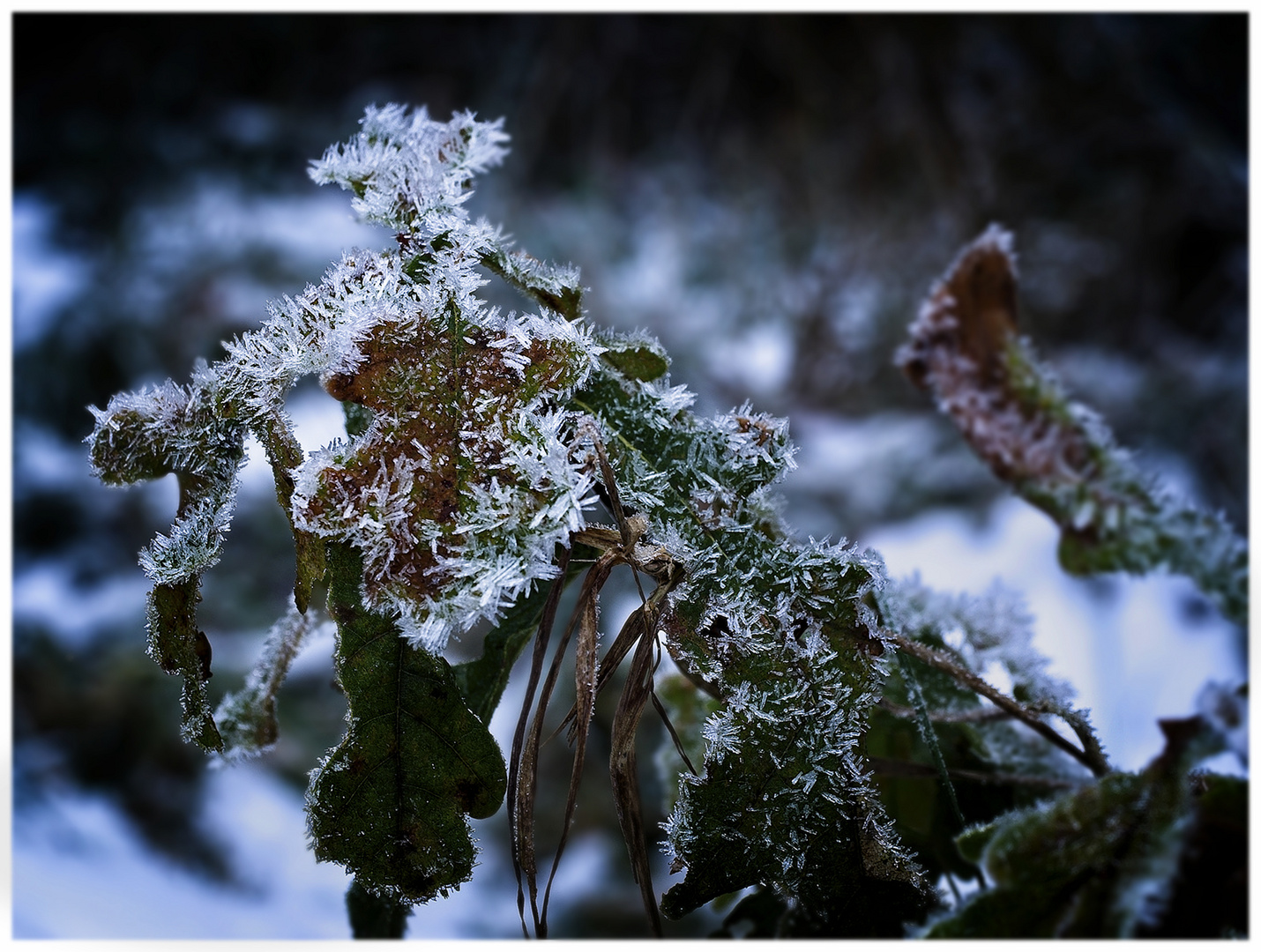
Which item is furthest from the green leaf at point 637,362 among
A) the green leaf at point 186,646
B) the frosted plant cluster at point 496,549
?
the green leaf at point 186,646

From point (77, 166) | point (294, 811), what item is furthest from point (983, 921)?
point (77, 166)

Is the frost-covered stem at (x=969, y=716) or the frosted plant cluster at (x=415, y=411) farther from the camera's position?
the frost-covered stem at (x=969, y=716)

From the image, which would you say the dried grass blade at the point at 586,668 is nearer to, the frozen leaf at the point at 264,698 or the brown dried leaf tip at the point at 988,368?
the frozen leaf at the point at 264,698

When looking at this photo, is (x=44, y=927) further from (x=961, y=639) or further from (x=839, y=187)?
(x=839, y=187)

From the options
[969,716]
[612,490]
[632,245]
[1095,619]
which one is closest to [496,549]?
[612,490]

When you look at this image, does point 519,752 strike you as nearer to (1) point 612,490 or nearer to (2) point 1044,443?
(1) point 612,490

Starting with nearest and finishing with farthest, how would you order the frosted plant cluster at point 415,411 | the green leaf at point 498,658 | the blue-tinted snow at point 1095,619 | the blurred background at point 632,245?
the frosted plant cluster at point 415,411, the green leaf at point 498,658, the blue-tinted snow at point 1095,619, the blurred background at point 632,245
